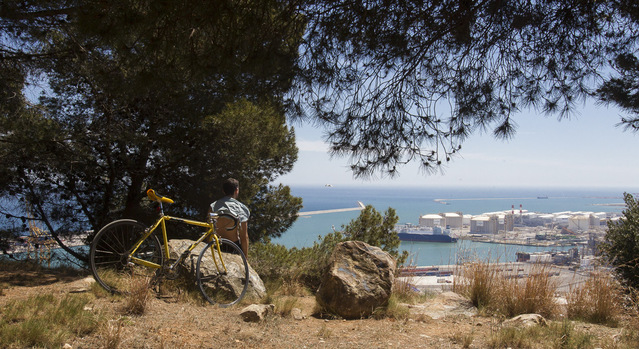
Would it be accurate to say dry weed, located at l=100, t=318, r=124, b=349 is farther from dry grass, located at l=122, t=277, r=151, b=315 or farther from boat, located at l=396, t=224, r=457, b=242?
boat, located at l=396, t=224, r=457, b=242

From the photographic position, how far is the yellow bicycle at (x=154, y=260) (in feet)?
13.3

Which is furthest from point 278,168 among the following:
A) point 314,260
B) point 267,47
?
point 267,47

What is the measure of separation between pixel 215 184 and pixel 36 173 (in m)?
3.21

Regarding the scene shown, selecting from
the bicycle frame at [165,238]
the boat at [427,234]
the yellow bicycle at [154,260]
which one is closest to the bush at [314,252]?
the yellow bicycle at [154,260]

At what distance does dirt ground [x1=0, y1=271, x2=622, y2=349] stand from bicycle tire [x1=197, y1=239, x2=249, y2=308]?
0.60 feet

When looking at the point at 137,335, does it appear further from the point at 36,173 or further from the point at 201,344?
the point at 36,173

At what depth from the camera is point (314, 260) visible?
7.26 metres

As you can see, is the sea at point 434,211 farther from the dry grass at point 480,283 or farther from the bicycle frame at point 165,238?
the bicycle frame at point 165,238

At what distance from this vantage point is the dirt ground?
10.5ft

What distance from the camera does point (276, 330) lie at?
3.87 metres

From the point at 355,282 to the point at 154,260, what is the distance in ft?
6.88

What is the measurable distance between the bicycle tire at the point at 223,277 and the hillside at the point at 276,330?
7.9 inches

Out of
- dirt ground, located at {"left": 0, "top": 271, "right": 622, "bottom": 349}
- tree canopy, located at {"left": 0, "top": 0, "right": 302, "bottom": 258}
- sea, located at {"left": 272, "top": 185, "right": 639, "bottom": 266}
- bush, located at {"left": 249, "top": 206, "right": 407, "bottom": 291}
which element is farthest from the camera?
bush, located at {"left": 249, "top": 206, "right": 407, "bottom": 291}

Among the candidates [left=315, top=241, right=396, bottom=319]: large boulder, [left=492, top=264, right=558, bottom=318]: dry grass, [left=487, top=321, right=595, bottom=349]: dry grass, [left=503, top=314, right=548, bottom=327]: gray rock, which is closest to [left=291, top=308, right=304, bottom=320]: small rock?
[left=315, top=241, right=396, bottom=319]: large boulder
